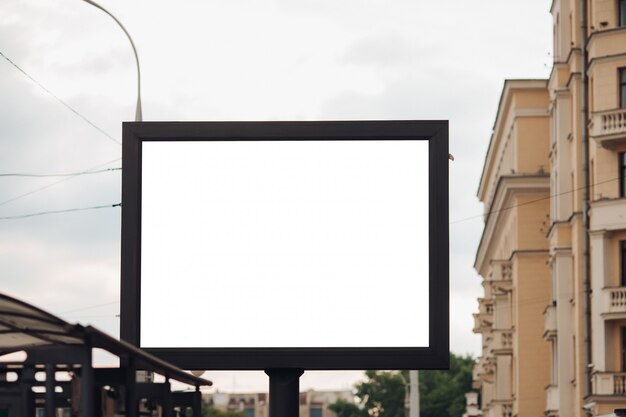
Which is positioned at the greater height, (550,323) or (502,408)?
(550,323)

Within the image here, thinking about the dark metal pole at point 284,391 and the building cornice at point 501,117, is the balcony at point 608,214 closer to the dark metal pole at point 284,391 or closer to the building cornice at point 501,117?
the building cornice at point 501,117

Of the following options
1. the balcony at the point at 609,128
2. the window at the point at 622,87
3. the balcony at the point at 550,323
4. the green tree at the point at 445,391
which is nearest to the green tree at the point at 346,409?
the green tree at the point at 445,391

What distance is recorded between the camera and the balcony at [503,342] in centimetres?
7950

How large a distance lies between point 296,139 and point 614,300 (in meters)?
43.6

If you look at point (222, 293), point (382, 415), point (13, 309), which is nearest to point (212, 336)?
point (222, 293)

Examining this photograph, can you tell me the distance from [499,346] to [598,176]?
26.3 metres

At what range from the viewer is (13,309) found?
10406mm

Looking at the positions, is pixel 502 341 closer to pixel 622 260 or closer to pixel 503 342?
pixel 503 342

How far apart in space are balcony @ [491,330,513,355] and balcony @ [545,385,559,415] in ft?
46.0

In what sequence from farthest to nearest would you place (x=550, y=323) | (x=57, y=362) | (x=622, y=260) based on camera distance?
(x=550, y=323)
(x=622, y=260)
(x=57, y=362)

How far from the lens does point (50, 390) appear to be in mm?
11320

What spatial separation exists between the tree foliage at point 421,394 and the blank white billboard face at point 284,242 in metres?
140

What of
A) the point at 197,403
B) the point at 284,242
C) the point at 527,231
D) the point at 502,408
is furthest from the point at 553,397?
the point at 284,242

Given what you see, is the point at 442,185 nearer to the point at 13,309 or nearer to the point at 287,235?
the point at 287,235
